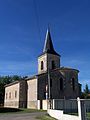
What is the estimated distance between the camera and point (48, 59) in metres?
52.0

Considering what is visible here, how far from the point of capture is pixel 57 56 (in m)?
53.7

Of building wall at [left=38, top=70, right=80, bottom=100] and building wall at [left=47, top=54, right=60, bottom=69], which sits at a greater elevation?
building wall at [left=47, top=54, right=60, bottom=69]

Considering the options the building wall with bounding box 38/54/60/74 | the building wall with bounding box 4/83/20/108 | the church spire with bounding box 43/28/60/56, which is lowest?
the building wall with bounding box 4/83/20/108

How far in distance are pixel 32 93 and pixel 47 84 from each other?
12.5 ft

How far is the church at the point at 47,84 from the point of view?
46.7m

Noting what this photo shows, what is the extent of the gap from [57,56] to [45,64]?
12.7 ft

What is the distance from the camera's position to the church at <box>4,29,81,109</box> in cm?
4669

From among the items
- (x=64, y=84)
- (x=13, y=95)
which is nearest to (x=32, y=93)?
(x=64, y=84)

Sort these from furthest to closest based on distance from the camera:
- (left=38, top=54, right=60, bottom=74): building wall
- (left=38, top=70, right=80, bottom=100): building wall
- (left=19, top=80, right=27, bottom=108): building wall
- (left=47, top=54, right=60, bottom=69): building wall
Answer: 1. (left=47, top=54, right=60, bottom=69): building wall
2. (left=38, top=54, right=60, bottom=74): building wall
3. (left=19, top=80, right=27, bottom=108): building wall
4. (left=38, top=70, right=80, bottom=100): building wall

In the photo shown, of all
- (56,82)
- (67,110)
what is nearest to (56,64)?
(56,82)

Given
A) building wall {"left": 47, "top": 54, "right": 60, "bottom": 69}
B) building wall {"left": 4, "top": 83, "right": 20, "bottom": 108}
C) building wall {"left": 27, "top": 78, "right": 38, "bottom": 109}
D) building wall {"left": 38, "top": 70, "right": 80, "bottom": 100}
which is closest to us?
building wall {"left": 27, "top": 78, "right": 38, "bottom": 109}

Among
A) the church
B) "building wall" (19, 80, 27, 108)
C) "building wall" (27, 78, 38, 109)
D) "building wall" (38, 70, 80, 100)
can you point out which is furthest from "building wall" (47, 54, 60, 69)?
"building wall" (19, 80, 27, 108)

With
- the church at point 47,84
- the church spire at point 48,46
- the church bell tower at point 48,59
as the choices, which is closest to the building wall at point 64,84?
the church at point 47,84

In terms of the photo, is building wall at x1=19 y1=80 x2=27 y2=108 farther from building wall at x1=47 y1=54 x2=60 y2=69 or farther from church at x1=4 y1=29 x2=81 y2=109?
building wall at x1=47 y1=54 x2=60 y2=69
